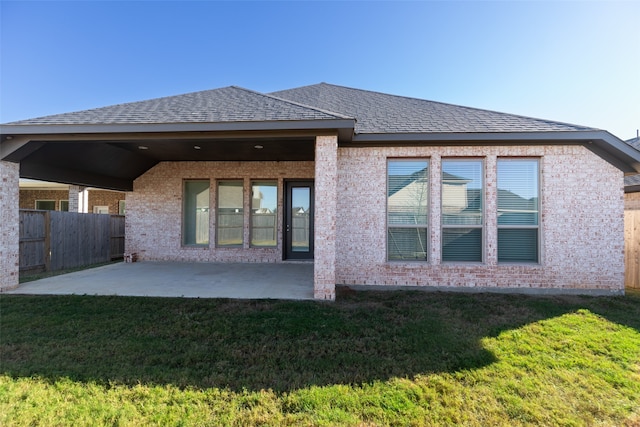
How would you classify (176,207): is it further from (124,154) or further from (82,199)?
(82,199)

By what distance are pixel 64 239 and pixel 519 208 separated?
1231cm

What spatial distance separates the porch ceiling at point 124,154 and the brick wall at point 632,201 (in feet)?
34.6

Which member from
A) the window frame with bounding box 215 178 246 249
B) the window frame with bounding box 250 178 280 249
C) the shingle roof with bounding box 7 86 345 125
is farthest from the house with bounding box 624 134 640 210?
the window frame with bounding box 215 178 246 249

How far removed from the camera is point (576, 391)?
265 centimetres

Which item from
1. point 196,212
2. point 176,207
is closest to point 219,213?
point 196,212

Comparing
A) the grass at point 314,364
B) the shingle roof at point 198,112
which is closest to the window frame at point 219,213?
the shingle roof at point 198,112

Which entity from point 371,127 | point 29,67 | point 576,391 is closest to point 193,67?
point 29,67

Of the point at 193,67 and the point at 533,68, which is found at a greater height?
the point at 193,67

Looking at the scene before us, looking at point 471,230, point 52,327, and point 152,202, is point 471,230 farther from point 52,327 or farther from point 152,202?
point 152,202

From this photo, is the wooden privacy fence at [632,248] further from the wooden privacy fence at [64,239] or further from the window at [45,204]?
the window at [45,204]

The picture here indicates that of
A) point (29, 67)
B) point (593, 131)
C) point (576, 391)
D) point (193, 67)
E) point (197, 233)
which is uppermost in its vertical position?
point (193, 67)

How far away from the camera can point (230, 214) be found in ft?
31.2

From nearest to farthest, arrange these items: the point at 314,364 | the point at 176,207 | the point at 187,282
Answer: the point at 314,364
the point at 187,282
the point at 176,207

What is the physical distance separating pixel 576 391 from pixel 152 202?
10.6 metres
